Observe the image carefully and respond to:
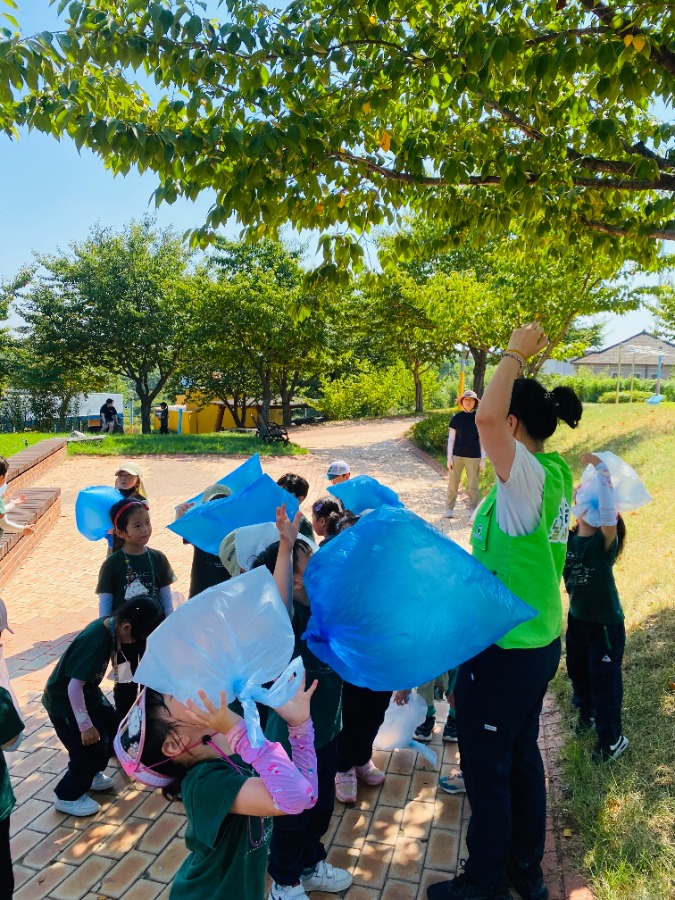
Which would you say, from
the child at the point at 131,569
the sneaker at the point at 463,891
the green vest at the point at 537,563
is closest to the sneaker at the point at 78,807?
the child at the point at 131,569

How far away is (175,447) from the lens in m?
17.4

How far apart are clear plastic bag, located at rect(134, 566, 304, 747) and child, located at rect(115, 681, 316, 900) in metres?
0.05

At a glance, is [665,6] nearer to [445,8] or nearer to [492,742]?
[445,8]

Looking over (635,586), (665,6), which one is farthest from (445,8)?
(635,586)

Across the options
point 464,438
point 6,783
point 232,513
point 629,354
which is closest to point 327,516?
point 232,513

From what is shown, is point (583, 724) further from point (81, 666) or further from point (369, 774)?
point (81, 666)

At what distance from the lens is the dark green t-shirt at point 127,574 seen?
366cm

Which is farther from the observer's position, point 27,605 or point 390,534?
point 27,605

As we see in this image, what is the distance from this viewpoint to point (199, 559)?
3.89 meters

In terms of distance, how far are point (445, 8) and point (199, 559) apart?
4.22 meters

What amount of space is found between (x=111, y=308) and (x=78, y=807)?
21.5 meters

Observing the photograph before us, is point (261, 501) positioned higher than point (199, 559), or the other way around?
point (261, 501)

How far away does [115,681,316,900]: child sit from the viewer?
1.64 meters

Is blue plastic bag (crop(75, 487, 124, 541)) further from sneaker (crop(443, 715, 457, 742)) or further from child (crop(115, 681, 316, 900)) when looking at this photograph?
child (crop(115, 681, 316, 900))
